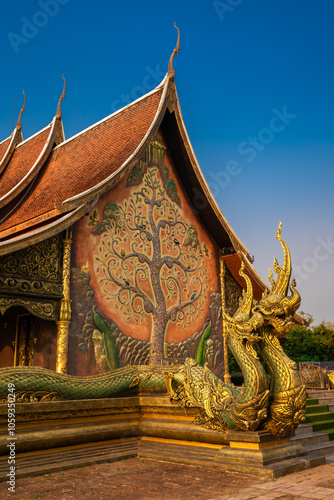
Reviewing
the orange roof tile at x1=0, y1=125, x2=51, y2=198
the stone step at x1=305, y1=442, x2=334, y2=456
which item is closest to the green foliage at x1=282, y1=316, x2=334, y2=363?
the orange roof tile at x1=0, y1=125, x2=51, y2=198

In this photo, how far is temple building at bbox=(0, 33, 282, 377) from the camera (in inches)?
278

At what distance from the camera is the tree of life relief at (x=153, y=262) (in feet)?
26.3

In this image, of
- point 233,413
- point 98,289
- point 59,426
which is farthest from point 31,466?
point 98,289

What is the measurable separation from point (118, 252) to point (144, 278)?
0.71 meters

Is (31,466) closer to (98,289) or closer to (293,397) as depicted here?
(293,397)

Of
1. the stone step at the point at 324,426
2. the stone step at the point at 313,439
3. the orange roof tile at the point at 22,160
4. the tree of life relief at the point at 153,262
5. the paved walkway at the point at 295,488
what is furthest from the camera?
the orange roof tile at the point at 22,160

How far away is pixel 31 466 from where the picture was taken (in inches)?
172

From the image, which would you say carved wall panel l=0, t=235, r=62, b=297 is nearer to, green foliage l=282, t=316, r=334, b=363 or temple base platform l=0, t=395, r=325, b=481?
temple base platform l=0, t=395, r=325, b=481

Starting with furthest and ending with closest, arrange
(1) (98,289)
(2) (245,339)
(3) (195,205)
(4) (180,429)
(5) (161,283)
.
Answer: (3) (195,205) → (5) (161,283) → (1) (98,289) → (4) (180,429) → (2) (245,339)

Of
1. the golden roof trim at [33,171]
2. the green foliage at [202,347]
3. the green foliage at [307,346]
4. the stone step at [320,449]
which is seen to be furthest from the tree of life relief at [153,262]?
the green foliage at [307,346]

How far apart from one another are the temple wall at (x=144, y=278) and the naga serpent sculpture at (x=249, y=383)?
2215mm

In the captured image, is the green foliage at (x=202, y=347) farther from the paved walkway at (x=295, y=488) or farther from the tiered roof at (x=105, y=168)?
the paved walkway at (x=295, y=488)

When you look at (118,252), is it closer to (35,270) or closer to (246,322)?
(35,270)

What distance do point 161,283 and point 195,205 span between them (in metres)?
2.07
